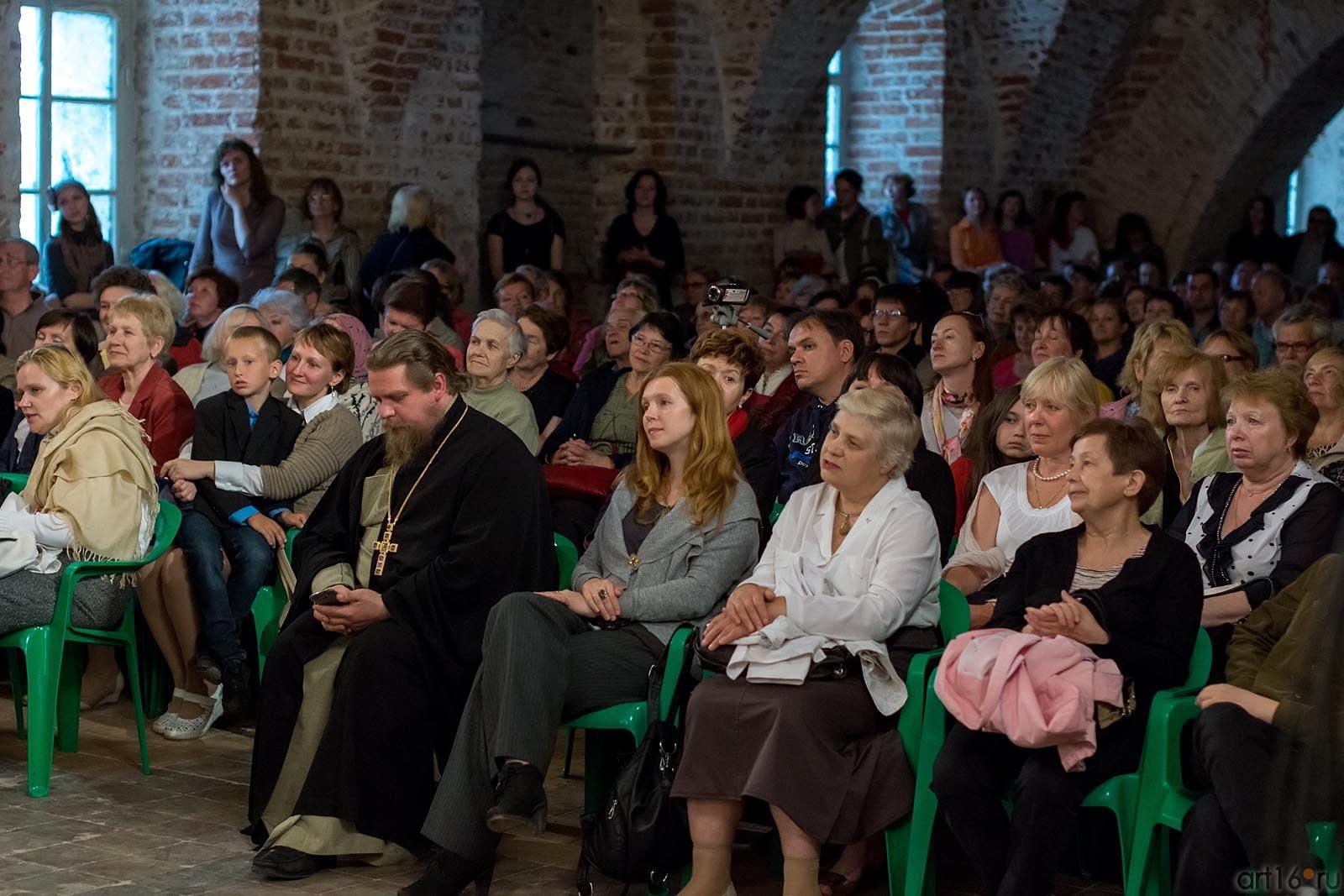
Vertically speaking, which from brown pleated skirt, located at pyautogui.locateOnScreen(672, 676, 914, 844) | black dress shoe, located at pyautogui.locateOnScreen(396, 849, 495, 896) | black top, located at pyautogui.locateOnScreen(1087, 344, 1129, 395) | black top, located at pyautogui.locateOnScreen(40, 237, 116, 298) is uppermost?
black top, located at pyautogui.locateOnScreen(40, 237, 116, 298)

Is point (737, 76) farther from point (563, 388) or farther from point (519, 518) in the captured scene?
point (519, 518)

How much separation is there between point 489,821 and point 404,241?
241 inches

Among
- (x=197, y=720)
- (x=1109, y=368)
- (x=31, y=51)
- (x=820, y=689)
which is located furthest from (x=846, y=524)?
(x=31, y=51)

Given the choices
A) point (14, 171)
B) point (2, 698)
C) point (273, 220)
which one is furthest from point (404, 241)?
point (2, 698)

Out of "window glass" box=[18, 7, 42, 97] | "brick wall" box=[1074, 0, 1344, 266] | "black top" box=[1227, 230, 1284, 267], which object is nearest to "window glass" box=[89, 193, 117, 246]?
"window glass" box=[18, 7, 42, 97]

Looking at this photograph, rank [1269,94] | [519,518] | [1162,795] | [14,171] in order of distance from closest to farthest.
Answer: [1162,795], [519,518], [14,171], [1269,94]

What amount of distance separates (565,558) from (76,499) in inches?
52.9

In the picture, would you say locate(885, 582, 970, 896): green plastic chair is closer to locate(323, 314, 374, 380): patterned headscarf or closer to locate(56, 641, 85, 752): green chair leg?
locate(56, 641, 85, 752): green chair leg

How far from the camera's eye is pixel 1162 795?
3701 millimetres

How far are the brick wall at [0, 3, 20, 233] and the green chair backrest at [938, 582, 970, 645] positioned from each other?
609 cm

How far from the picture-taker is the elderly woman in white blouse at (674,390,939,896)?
154 inches

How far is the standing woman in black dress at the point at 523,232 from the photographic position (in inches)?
435

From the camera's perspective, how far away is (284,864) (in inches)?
168

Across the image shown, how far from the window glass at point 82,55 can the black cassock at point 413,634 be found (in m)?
5.70
